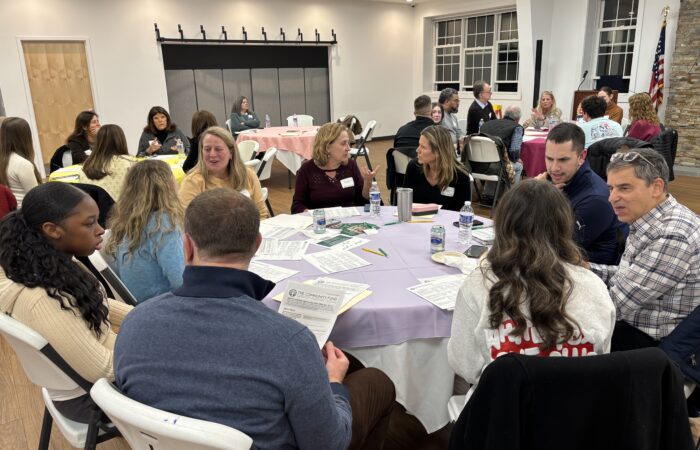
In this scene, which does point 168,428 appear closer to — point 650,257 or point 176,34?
point 650,257

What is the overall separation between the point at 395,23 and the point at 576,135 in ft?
36.5

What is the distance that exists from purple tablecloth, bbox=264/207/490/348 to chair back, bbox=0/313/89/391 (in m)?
0.74

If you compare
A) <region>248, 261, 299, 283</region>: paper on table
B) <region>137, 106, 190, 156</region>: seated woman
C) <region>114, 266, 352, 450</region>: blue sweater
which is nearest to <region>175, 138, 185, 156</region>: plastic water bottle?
<region>137, 106, 190, 156</region>: seated woman

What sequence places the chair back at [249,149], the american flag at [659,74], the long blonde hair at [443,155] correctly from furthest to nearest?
the american flag at [659,74], the chair back at [249,149], the long blonde hair at [443,155]

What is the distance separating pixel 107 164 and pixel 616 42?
31.1 ft

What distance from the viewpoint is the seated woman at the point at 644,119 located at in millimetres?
5975

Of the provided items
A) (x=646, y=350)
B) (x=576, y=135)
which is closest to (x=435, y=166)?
(x=576, y=135)

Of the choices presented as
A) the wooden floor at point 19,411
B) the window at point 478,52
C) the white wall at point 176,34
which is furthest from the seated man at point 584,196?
the window at point 478,52

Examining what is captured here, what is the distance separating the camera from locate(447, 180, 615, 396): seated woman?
1.40 m

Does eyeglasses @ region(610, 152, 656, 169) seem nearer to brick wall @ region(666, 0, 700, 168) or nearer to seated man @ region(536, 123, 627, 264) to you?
seated man @ region(536, 123, 627, 264)

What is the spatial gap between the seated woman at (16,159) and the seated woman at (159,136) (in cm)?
188

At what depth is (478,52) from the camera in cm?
1189

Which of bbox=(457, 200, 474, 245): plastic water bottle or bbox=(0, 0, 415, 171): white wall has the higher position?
bbox=(0, 0, 415, 171): white wall

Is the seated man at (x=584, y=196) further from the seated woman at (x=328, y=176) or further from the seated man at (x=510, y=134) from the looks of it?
the seated man at (x=510, y=134)
